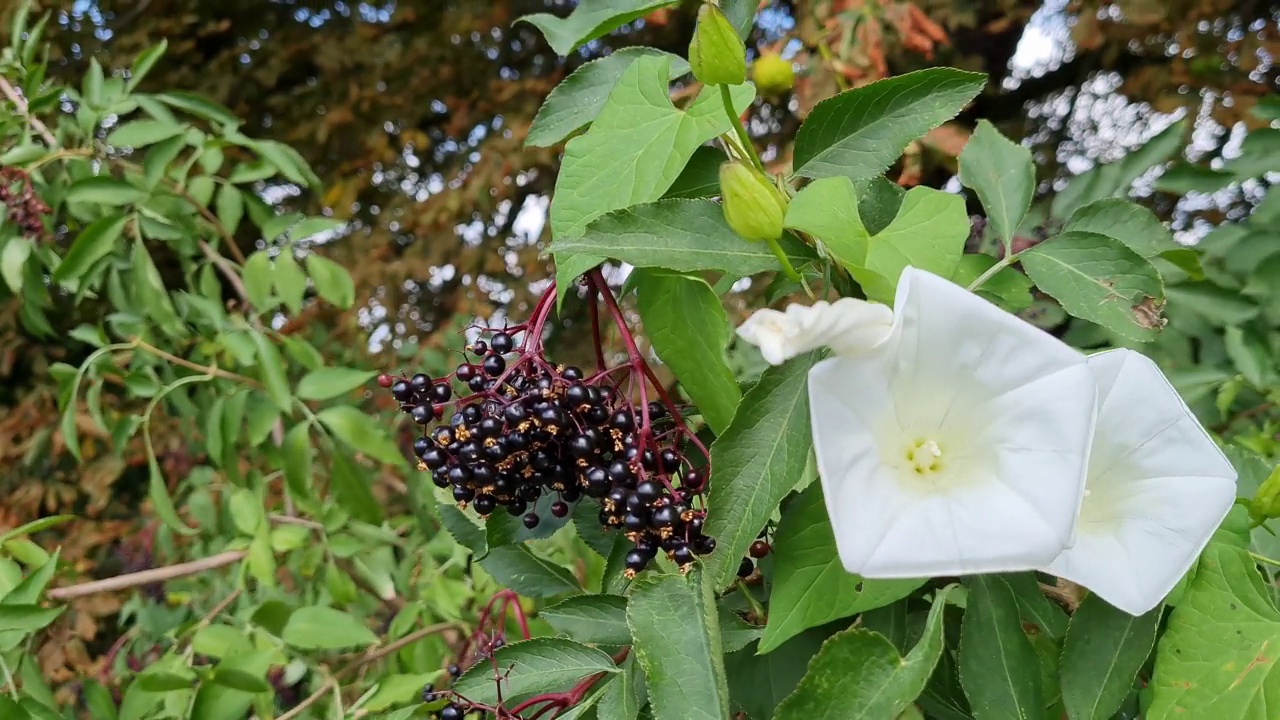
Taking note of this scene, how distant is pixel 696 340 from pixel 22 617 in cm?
67

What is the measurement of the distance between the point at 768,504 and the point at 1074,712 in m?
0.17

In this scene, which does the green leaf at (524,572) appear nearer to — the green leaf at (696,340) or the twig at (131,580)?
the green leaf at (696,340)

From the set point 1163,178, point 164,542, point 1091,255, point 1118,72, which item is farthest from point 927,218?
point 1118,72

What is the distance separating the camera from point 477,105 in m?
2.16

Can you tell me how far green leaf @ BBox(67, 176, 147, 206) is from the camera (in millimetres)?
968

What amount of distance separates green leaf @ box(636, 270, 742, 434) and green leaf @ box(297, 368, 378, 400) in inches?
22.6

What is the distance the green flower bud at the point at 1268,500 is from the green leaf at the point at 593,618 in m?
0.32

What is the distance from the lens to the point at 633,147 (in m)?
0.39

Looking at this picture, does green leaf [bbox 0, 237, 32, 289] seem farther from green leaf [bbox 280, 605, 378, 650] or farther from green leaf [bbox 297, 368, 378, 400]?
green leaf [bbox 280, 605, 378, 650]

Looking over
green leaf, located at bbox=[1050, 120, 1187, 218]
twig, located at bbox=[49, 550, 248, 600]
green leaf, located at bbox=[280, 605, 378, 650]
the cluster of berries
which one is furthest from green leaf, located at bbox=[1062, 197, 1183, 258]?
the cluster of berries

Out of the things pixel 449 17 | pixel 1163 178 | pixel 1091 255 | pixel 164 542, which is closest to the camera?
pixel 1091 255

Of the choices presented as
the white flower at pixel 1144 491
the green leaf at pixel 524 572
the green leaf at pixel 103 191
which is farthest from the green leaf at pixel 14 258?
the white flower at pixel 1144 491

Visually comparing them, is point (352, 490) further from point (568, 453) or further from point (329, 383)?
point (568, 453)

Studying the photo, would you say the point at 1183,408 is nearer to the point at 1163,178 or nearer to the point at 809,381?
the point at 809,381
